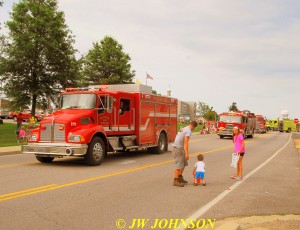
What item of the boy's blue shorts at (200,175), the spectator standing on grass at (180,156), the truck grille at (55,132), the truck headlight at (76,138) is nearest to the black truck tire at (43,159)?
the truck grille at (55,132)

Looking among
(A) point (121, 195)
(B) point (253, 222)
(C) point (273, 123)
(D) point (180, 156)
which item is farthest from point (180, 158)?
(C) point (273, 123)

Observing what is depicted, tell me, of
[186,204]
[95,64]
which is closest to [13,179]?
[186,204]

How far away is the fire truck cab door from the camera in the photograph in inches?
621

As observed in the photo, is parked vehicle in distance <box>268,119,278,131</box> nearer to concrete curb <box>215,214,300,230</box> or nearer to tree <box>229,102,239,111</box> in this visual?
tree <box>229,102,239,111</box>

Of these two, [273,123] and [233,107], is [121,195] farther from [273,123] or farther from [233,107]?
[233,107]

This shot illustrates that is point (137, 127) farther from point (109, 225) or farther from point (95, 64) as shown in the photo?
point (95, 64)

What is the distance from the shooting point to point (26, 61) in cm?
3506

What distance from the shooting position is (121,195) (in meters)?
8.77

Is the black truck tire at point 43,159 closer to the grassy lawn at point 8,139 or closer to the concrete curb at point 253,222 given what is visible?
the grassy lawn at point 8,139

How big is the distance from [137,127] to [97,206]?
936cm

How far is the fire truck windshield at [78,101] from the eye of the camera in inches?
572

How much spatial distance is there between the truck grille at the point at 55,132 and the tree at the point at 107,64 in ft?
123

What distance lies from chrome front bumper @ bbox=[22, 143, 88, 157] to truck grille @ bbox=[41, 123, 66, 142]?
0.24m

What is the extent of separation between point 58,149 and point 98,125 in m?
1.80
